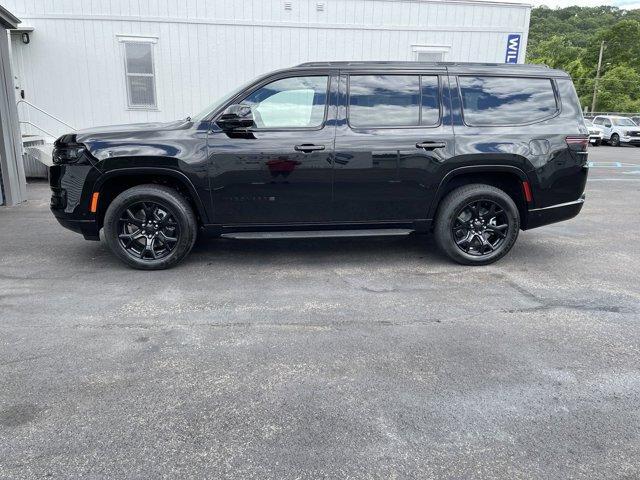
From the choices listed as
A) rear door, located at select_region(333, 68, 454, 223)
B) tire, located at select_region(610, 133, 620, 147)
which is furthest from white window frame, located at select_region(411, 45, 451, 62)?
tire, located at select_region(610, 133, 620, 147)

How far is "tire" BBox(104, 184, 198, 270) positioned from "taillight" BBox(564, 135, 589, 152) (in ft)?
12.7

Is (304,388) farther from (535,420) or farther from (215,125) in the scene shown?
(215,125)

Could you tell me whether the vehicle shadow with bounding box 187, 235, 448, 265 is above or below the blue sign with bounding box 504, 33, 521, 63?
below

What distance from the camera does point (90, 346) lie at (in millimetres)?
3445

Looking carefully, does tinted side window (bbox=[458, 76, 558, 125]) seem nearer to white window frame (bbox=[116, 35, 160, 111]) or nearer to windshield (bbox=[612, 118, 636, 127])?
white window frame (bbox=[116, 35, 160, 111])

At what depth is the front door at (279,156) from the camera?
189 inches

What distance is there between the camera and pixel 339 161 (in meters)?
4.87

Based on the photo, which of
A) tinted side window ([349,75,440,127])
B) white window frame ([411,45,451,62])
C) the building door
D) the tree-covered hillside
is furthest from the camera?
the tree-covered hillside

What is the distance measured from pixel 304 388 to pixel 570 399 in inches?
60.6

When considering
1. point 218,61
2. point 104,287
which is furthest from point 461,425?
point 218,61

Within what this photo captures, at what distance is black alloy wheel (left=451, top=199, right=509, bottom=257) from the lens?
5.23 meters

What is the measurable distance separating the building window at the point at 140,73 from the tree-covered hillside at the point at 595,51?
52231mm

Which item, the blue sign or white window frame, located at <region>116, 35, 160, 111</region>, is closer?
white window frame, located at <region>116, 35, 160, 111</region>

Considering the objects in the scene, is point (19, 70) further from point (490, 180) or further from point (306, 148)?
point (490, 180)
